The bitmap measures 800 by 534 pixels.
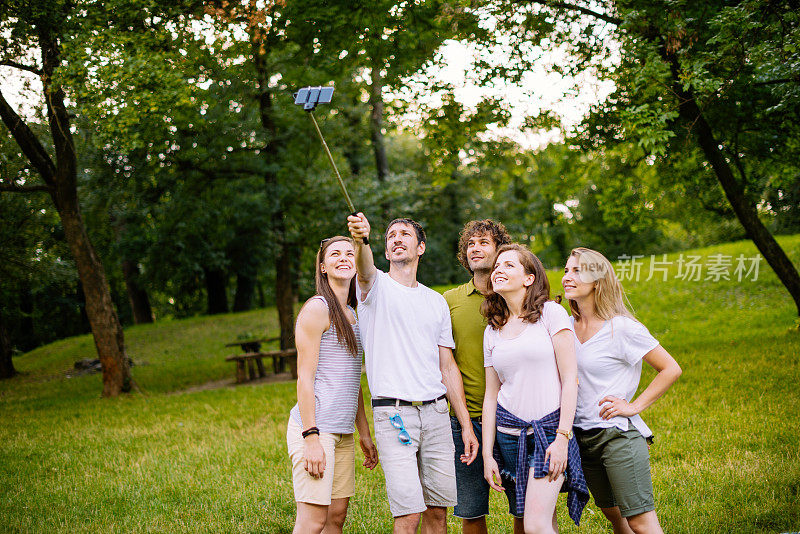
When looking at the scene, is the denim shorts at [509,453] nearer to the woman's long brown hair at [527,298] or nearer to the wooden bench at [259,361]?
the woman's long brown hair at [527,298]

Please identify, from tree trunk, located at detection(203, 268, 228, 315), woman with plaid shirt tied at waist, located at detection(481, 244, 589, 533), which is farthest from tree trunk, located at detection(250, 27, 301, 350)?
tree trunk, located at detection(203, 268, 228, 315)

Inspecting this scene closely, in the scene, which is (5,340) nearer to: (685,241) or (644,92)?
(644,92)

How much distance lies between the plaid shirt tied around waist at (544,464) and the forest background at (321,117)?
506cm

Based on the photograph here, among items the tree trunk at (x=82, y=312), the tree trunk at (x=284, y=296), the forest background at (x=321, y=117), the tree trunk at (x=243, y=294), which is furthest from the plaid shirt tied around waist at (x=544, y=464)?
the tree trunk at (x=82, y=312)

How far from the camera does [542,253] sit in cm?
4231

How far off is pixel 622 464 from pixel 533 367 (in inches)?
27.9

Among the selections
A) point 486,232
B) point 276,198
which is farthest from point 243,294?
point 486,232

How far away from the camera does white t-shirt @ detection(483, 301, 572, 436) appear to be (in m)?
3.46

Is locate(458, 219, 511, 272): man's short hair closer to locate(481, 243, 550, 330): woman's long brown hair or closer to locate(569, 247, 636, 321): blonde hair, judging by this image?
locate(481, 243, 550, 330): woman's long brown hair

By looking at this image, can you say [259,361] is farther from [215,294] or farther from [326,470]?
[215,294]

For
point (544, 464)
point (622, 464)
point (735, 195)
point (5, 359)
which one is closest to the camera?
point (544, 464)

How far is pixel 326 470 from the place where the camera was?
3.61m

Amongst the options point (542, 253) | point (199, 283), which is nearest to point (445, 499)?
point (199, 283)

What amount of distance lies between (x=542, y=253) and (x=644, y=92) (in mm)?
34829
